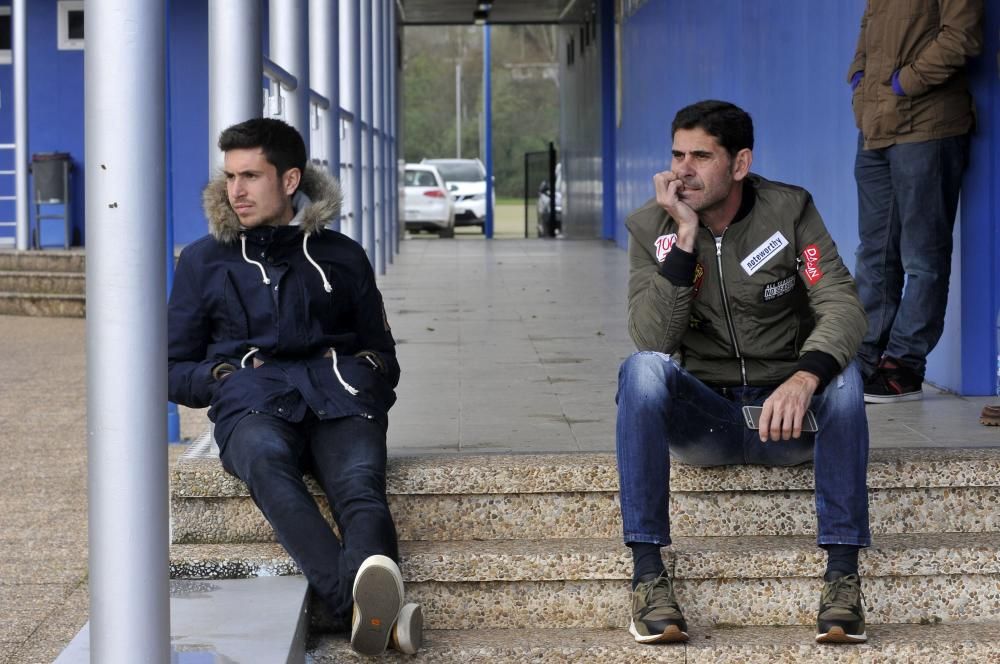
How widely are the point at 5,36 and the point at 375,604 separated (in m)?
14.5

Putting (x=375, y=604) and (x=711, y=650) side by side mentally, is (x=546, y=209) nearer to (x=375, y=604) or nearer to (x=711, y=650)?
(x=711, y=650)

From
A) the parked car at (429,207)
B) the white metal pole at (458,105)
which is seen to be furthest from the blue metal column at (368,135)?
the white metal pole at (458,105)

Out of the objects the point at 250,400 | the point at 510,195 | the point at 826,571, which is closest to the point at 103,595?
the point at 250,400

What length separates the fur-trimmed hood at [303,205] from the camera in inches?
156

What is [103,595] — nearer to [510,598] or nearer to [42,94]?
[510,598]

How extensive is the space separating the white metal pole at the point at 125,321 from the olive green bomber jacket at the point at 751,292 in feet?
4.95

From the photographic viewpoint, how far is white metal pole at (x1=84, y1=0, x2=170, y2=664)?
2.53m

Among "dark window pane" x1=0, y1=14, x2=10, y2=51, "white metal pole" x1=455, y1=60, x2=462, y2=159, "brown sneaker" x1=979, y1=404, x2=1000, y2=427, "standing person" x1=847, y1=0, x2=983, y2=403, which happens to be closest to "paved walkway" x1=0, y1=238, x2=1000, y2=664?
"brown sneaker" x1=979, y1=404, x2=1000, y2=427

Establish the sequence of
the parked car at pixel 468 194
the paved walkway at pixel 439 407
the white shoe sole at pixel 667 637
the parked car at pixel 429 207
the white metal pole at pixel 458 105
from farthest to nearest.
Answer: the white metal pole at pixel 458 105, the parked car at pixel 468 194, the parked car at pixel 429 207, the paved walkway at pixel 439 407, the white shoe sole at pixel 667 637

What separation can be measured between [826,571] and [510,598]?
781mm

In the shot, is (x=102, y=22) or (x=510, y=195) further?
(x=510, y=195)

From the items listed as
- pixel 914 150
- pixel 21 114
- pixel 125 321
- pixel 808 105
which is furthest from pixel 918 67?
pixel 21 114

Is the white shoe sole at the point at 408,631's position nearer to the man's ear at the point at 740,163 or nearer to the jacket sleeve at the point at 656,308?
the jacket sleeve at the point at 656,308

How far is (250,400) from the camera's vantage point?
380 cm
